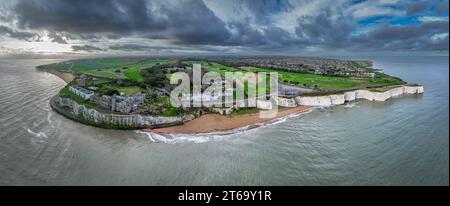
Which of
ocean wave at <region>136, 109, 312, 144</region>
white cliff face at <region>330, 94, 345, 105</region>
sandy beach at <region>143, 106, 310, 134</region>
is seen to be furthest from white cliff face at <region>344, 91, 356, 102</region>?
ocean wave at <region>136, 109, 312, 144</region>

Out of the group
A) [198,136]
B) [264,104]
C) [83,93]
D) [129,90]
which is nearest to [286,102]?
[264,104]

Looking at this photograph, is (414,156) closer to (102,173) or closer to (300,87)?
(102,173)

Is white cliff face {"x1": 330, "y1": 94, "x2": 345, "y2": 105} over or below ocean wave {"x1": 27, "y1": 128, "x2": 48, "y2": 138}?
over

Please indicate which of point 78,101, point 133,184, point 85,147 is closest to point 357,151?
point 133,184

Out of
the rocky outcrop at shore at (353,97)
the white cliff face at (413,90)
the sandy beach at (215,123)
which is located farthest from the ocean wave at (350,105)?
the white cliff face at (413,90)

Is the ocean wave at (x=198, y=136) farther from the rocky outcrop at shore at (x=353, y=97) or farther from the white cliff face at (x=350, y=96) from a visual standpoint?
the white cliff face at (x=350, y=96)

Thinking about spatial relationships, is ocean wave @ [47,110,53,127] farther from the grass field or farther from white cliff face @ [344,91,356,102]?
white cliff face @ [344,91,356,102]
